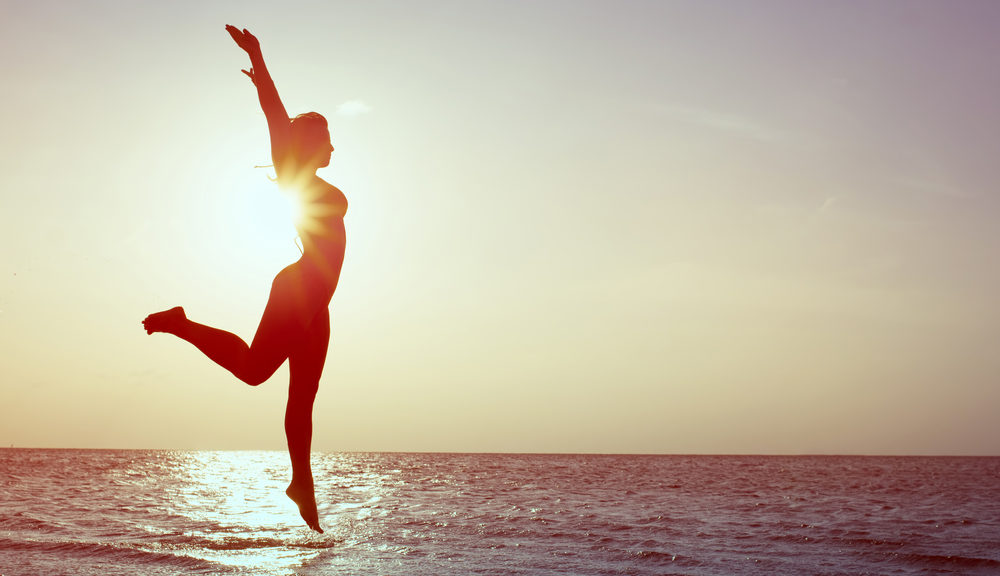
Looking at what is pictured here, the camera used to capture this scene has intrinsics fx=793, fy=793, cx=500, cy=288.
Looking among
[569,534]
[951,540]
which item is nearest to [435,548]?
[569,534]

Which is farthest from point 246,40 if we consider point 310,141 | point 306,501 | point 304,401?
point 306,501

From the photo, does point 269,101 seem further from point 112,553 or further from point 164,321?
point 112,553

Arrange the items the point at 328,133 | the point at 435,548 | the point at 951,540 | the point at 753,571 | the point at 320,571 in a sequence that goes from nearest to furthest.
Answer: the point at 328,133 < the point at 320,571 < the point at 753,571 < the point at 435,548 < the point at 951,540

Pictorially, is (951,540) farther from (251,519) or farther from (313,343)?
(313,343)

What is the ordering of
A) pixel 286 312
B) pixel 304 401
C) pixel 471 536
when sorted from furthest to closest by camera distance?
pixel 471 536
pixel 304 401
pixel 286 312

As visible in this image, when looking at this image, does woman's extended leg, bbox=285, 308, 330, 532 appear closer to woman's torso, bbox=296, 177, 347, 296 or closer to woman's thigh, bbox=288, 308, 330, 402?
woman's thigh, bbox=288, 308, 330, 402

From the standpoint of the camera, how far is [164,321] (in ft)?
12.1

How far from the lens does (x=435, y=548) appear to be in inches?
730

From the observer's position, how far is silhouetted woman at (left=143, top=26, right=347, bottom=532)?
3.72 meters

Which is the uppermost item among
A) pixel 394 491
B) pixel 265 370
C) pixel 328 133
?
pixel 328 133

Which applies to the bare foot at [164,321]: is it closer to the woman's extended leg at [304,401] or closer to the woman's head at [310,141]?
the woman's extended leg at [304,401]

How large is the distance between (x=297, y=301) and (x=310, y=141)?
832mm

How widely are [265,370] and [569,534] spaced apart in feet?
67.5

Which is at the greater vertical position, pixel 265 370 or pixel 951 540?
pixel 265 370
